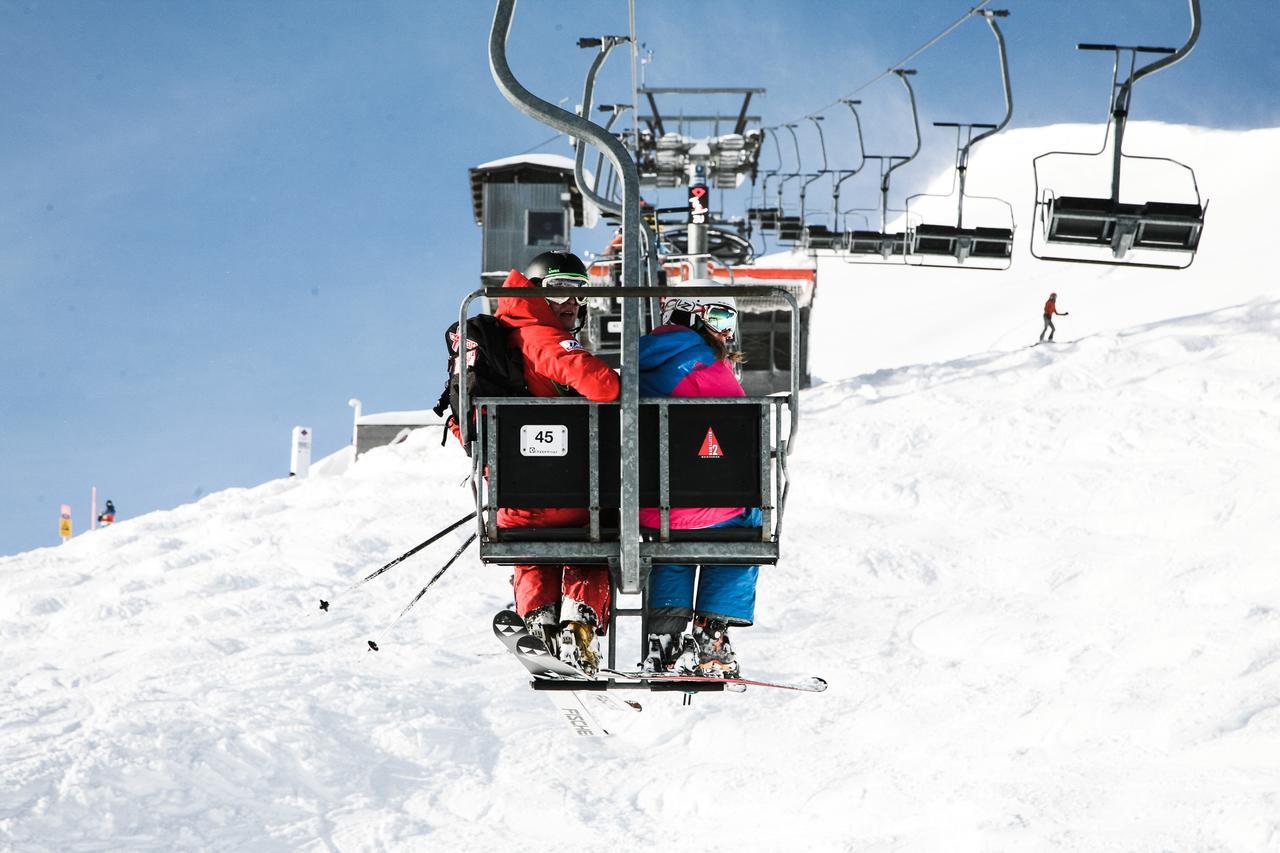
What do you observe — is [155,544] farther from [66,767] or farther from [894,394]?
[894,394]

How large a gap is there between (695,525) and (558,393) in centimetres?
73

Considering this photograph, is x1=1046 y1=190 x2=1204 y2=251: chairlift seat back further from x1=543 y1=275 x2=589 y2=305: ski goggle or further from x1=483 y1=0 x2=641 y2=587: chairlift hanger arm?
x1=483 y1=0 x2=641 y2=587: chairlift hanger arm

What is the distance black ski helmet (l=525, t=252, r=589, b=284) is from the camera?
15.9 feet

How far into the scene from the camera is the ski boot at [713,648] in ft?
16.8

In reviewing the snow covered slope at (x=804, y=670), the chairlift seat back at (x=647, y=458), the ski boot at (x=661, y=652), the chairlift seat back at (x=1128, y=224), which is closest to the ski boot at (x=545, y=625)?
the ski boot at (x=661, y=652)

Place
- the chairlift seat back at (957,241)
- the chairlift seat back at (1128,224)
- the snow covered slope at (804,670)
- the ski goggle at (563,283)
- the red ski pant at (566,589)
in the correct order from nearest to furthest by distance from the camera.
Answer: the ski goggle at (563,283) < the red ski pant at (566,589) < the snow covered slope at (804,670) < the chairlift seat back at (1128,224) < the chairlift seat back at (957,241)

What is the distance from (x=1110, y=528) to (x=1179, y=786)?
589 centimetres

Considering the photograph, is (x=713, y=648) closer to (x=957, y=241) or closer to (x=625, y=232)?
(x=625, y=232)

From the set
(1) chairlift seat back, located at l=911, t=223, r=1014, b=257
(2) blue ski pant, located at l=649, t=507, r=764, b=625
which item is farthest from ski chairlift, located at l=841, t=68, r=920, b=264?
(2) blue ski pant, located at l=649, t=507, r=764, b=625

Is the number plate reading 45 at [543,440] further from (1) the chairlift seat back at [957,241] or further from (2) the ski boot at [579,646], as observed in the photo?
(1) the chairlift seat back at [957,241]

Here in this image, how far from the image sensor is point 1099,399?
A: 680 inches

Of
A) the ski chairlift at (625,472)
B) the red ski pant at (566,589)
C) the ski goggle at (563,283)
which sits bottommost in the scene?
the red ski pant at (566,589)

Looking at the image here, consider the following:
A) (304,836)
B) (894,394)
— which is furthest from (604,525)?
(894,394)

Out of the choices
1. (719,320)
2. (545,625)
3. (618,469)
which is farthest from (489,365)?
(545,625)
